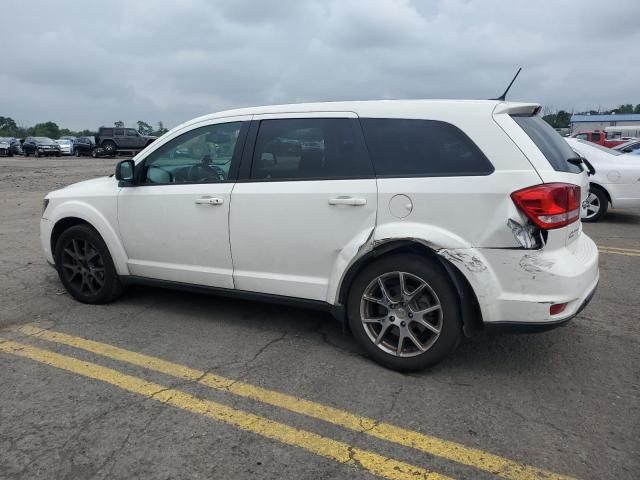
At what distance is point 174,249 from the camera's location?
4.13m

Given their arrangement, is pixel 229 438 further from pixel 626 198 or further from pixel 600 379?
pixel 626 198

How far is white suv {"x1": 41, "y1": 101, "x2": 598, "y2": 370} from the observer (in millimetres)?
3002

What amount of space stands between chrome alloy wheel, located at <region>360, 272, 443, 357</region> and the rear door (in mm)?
318

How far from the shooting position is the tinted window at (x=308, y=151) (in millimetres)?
3461

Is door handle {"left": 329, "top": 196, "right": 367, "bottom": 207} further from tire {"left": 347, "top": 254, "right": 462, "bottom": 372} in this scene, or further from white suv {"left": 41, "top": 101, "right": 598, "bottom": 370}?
tire {"left": 347, "top": 254, "right": 462, "bottom": 372}

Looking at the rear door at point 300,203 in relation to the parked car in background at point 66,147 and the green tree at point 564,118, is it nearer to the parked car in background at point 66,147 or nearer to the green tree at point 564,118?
the parked car in background at point 66,147

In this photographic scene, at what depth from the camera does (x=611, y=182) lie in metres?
8.73

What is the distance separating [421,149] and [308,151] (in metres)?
0.81

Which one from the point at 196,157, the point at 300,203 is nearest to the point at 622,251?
the point at 300,203

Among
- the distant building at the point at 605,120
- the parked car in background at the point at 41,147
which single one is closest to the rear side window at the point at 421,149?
the parked car in background at the point at 41,147

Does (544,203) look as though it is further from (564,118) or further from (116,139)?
(564,118)

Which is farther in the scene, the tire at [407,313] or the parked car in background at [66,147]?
the parked car in background at [66,147]

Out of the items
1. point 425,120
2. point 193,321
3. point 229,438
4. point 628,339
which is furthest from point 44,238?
point 628,339

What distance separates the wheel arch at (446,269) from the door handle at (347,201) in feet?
0.99
